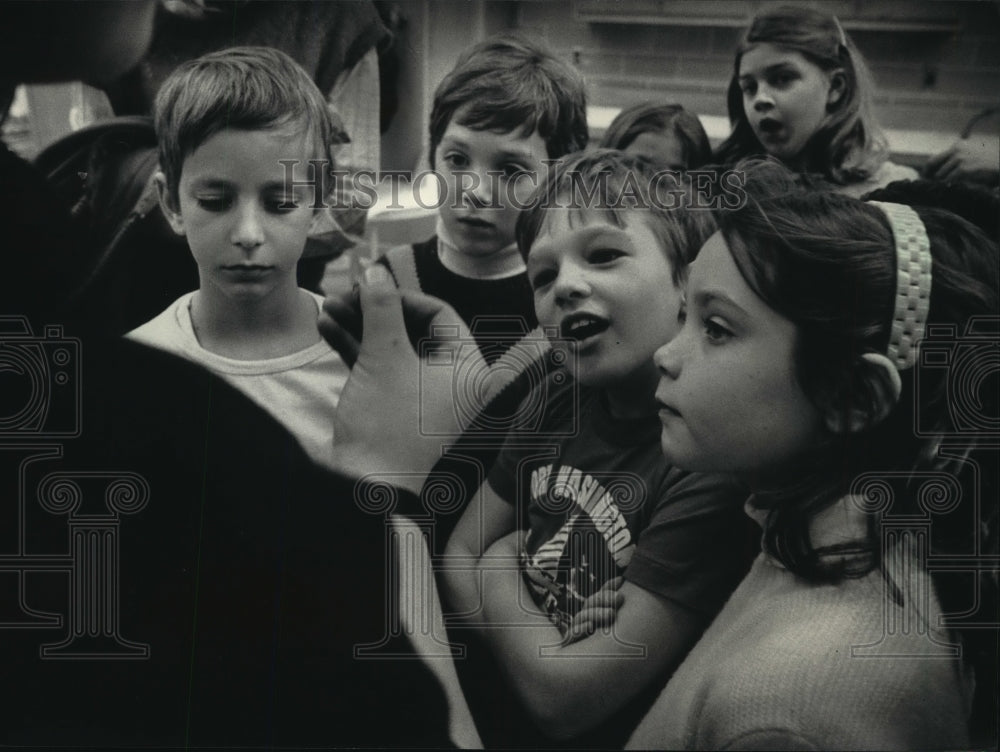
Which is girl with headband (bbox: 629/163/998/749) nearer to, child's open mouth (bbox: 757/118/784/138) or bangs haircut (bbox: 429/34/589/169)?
child's open mouth (bbox: 757/118/784/138)

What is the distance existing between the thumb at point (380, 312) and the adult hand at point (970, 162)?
1.54 m

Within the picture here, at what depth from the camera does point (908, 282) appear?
9.38 ft

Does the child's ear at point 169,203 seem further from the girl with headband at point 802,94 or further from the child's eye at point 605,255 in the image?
the girl with headband at point 802,94

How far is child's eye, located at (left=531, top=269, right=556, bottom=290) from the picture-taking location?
2996 millimetres

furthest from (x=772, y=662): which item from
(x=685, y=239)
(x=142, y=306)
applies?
(x=142, y=306)

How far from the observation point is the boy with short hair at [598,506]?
2.92 meters

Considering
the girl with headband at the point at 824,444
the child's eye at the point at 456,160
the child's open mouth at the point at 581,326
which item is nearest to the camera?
the girl with headband at the point at 824,444

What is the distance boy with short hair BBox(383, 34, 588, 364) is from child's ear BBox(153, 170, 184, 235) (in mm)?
611

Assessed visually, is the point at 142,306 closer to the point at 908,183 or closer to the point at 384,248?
the point at 384,248

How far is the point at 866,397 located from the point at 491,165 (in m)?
1.19

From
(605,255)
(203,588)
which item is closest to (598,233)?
(605,255)

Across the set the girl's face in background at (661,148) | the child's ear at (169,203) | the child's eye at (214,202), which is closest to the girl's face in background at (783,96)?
the girl's face in background at (661,148)

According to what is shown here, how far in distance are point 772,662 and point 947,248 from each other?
1.18 metres

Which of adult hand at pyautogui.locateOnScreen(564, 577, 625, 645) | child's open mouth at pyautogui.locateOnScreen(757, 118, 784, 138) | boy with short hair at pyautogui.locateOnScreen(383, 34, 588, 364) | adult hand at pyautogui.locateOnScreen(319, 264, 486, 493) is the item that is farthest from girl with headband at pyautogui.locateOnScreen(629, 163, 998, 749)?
adult hand at pyautogui.locateOnScreen(319, 264, 486, 493)
